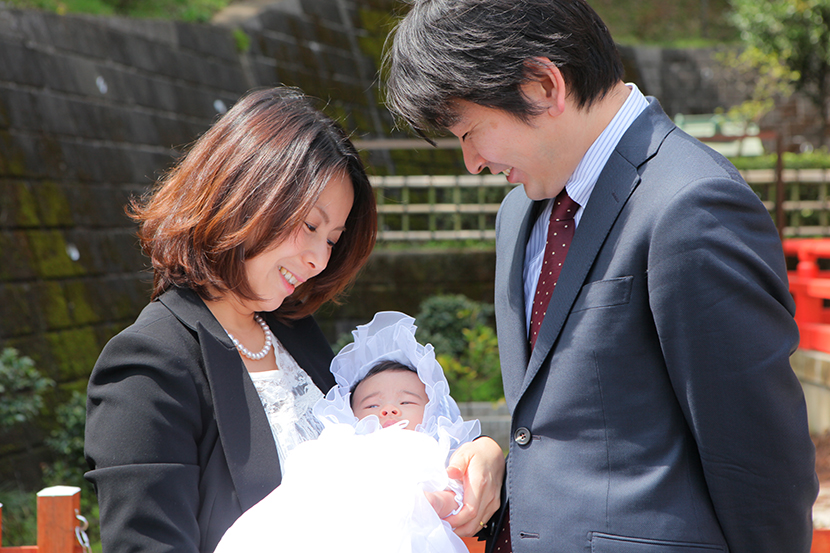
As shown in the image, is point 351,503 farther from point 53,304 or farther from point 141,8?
point 141,8

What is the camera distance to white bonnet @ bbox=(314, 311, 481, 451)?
1.69m

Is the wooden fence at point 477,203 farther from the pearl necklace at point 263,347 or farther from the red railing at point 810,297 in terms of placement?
the pearl necklace at point 263,347

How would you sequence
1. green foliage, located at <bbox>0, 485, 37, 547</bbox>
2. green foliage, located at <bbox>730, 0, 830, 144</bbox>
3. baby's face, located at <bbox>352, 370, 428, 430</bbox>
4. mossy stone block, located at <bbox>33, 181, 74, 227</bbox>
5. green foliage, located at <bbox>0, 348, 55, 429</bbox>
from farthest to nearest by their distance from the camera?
green foliage, located at <bbox>730, 0, 830, 144</bbox> < mossy stone block, located at <bbox>33, 181, 74, 227</bbox> < green foliage, located at <bbox>0, 348, 55, 429</bbox> < green foliage, located at <bbox>0, 485, 37, 547</bbox> < baby's face, located at <bbox>352, 370, 428, 430</bbox>

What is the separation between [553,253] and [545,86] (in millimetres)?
372

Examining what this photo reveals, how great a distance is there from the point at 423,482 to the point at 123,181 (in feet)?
16.8

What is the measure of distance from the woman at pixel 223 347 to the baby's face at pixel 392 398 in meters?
0.13

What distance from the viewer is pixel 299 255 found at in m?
1.70

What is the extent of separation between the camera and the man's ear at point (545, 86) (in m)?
1.39

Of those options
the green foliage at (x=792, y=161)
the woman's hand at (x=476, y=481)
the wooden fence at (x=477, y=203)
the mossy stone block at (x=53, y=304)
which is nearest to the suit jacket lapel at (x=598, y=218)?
the woman's hand at (x=476, y=481)

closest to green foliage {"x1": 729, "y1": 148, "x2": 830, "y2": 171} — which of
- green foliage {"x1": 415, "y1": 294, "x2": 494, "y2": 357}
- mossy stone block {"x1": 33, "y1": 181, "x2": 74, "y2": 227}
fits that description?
green foliage {"x1": 415, "y1": 294, "x2": 494, "y2": 357}

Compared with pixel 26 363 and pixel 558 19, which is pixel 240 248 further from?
pixel 26 363

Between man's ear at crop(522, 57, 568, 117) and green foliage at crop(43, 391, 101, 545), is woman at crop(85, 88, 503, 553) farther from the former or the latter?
green foliage at crop(43, 391, 101, 545)

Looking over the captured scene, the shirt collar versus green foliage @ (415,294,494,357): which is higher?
the shirt collar

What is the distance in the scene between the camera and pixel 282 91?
1.79m
